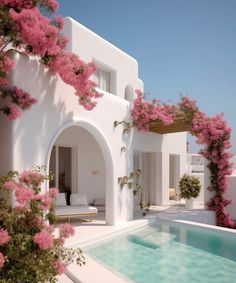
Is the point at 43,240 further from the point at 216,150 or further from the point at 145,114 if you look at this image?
the point at 216,150

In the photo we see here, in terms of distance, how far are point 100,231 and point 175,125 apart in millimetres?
7935

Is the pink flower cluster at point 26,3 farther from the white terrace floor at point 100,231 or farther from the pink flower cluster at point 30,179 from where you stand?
the white terrace floor at point 100,231

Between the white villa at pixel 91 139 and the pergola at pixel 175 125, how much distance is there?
717 millimetres

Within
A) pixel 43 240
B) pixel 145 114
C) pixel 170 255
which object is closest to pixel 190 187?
pixel 145 114

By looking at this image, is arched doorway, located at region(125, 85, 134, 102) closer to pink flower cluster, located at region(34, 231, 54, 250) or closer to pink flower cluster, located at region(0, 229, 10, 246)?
pink flower cluster, located at region(34, 231, 54, 250)

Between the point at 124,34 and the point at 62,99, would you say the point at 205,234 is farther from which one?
the point at 124,34

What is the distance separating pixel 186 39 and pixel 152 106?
11.7ft

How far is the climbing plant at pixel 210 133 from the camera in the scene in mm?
16344

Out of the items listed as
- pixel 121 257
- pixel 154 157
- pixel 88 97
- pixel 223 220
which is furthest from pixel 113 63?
pixel 121 257

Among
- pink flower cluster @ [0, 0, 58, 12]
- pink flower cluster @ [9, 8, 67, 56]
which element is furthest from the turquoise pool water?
pink flower cluster @ [0, 0, 58, 12]

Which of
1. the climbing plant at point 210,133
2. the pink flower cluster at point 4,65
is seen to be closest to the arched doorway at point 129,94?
the climbing plant at point 210,133

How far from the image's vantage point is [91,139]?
19.5m

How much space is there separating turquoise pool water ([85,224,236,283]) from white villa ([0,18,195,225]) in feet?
7.21

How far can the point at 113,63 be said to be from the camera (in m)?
20.1
